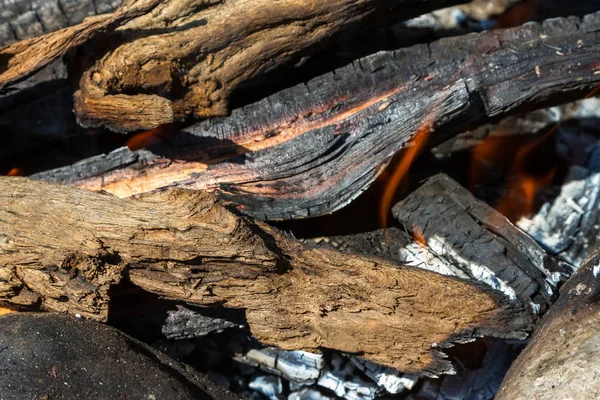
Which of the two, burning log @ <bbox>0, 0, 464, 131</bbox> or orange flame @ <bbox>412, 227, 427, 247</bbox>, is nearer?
burning log @ <bbox>0, 0, 464, 131</bbox>

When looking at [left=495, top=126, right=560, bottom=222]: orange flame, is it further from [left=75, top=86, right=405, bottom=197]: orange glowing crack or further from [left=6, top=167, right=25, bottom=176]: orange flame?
[left=6, top=167, right=25, bottom=176]: orange flame

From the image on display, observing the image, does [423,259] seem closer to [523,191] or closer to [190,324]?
[523,191]

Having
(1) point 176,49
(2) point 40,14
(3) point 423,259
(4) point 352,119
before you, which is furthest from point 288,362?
(2) point 40,14

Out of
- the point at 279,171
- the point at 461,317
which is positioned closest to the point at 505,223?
the point at 461,317

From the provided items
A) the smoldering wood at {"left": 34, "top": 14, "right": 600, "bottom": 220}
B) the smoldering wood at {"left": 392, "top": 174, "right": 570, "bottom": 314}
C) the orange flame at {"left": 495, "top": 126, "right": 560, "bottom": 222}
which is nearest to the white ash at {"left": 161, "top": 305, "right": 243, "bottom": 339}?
the smoldering wood at {"left": 34, "top": 14, "right": 600, "bottom": 220}

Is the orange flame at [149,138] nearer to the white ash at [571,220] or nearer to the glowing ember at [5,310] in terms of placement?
the glowing ember at [5,310]

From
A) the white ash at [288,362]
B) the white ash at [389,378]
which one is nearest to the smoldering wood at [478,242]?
the white ash at [389,378]
